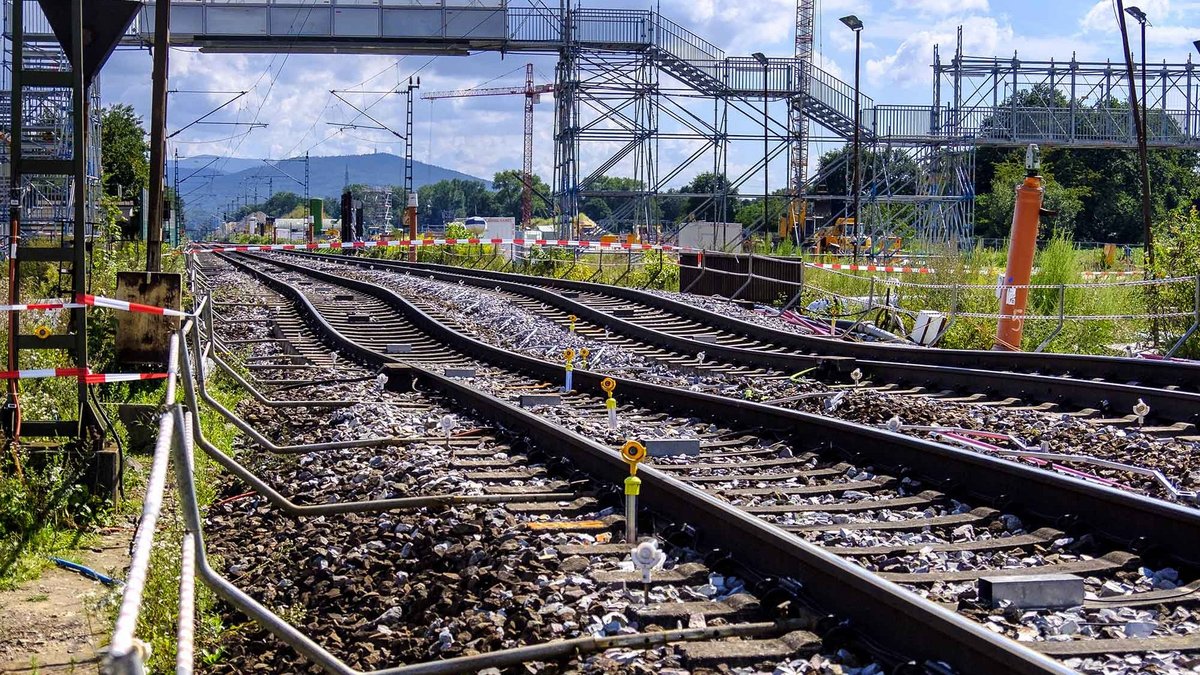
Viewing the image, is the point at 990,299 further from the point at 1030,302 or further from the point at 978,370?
the point at 978,370

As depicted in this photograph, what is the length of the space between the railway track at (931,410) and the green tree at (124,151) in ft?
102

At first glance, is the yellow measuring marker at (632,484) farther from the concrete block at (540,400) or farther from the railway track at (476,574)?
the concrete block at (540,400)

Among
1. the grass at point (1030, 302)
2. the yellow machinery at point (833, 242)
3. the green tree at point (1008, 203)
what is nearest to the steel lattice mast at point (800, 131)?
the yellow machinery at point (833, 242)

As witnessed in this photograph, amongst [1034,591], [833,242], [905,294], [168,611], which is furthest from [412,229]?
[1034,591]

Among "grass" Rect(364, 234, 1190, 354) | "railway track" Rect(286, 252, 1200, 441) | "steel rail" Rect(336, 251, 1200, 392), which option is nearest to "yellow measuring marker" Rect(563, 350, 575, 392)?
"railway track" Rect(286, 252, 1200, 441)

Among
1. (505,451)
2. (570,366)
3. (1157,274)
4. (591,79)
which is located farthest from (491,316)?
(591,79)

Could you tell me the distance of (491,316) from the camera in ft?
69.8

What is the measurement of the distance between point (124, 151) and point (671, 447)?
47.9m

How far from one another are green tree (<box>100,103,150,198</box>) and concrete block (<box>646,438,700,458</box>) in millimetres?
37251

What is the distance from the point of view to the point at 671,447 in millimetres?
9039

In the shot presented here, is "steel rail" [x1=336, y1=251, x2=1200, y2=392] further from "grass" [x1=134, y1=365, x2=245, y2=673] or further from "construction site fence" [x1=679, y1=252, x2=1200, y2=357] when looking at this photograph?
"grass" [x1=134, y1=365, x2=245, y2=673]

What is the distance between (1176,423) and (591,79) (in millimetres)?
35558

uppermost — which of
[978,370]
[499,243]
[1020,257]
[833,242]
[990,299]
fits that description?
[833,242]

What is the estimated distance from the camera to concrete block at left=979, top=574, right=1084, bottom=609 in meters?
5.30
